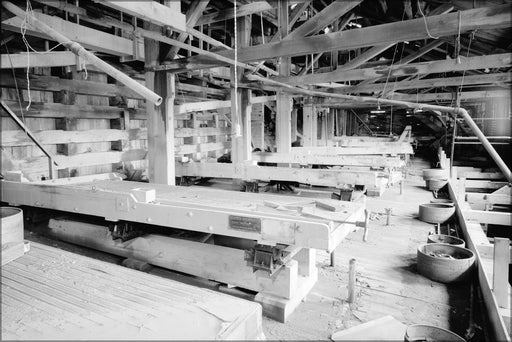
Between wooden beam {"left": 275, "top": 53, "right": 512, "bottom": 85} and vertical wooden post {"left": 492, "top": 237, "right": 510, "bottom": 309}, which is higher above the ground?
Answer: wooden beam {"left": 275, "top": 53, "right": 512, "bottom": 85}

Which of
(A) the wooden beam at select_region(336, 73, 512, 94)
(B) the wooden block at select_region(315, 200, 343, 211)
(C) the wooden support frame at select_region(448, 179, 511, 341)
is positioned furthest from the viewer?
(A) the wooden beam at select_region(336, 73, 512, 94)

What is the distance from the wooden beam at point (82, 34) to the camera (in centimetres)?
330

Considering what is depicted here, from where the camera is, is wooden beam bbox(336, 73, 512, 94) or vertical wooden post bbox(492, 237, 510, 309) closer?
vertical wooden post bbox(492, 237, 510, 309)

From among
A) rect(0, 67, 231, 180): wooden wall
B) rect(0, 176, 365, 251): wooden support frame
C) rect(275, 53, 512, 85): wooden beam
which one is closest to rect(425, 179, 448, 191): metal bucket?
rect(275, 53, 512, 85): wooden beam

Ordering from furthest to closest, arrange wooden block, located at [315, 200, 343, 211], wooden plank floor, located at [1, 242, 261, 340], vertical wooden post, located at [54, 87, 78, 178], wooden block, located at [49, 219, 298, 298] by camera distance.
Result: vertical wooden post, located at [54, 87, 78, 178] < wooden block, located at [315, 200, 343, 211] < wooden block, located at [49, 219, 298, 298] < wooden plank floor, located at [1, 242, 261, 340]

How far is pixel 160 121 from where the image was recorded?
5199 millimetres

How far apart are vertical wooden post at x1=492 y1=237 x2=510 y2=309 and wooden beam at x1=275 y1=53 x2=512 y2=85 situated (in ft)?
10.2

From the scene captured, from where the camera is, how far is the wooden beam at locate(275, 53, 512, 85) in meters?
5.36

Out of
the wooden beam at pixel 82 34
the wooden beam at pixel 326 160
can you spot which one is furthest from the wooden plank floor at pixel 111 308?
the wooden beam at pixel 326 160

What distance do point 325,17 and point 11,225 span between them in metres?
3.67

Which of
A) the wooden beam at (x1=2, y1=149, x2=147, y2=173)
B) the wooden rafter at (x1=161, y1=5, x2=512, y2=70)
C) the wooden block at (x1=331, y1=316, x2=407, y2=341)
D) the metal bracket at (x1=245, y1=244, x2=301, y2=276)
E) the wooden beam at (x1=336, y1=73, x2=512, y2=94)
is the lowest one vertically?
the wooden block at (x1=331, y1=316, x2=407, y2=341)

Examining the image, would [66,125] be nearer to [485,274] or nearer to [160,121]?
[160,121]

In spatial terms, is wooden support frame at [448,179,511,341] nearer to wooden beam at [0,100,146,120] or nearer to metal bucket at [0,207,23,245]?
metal bucket at [0,207,23,245]

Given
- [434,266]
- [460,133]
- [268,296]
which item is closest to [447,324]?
[434,266]
